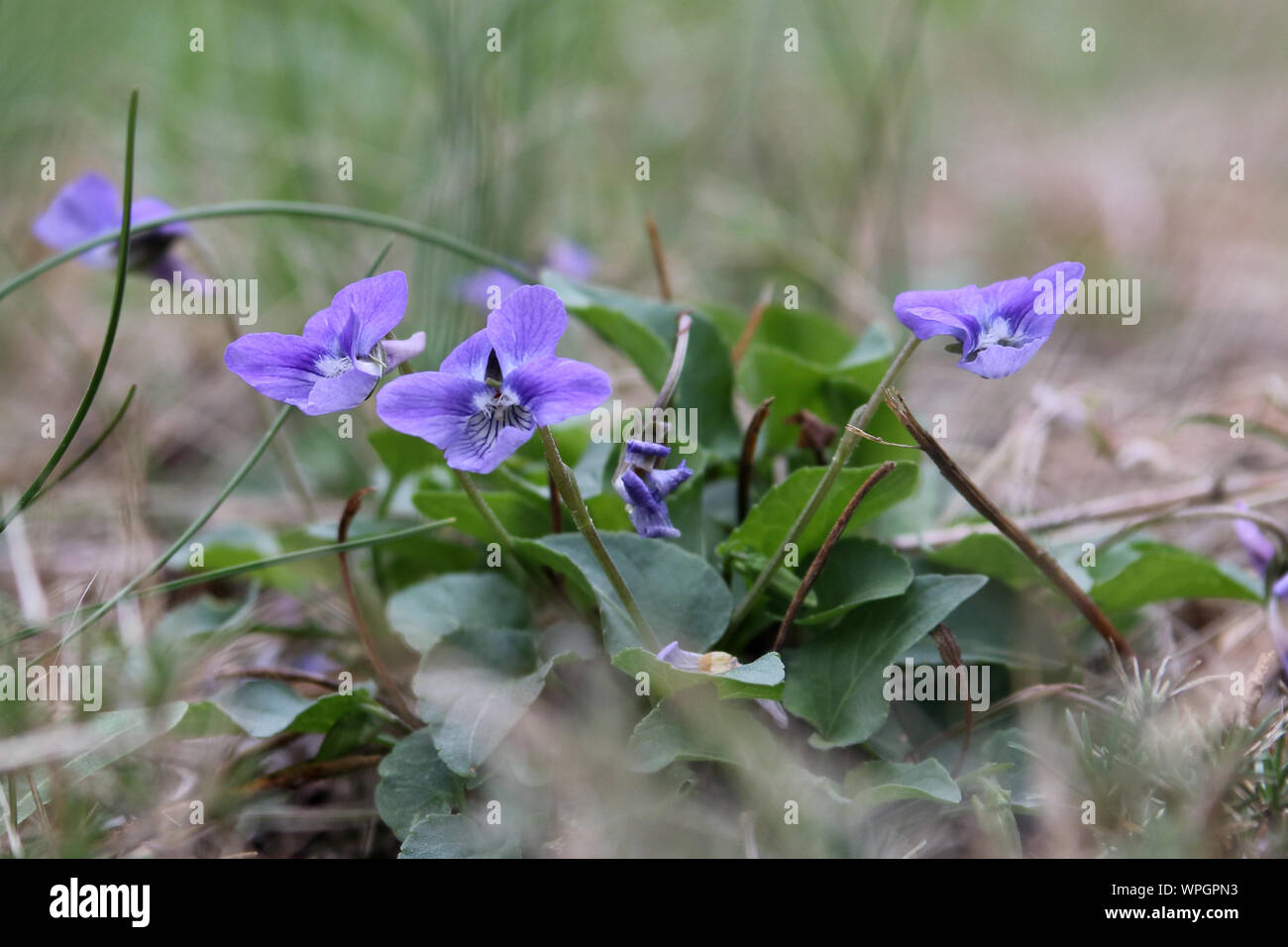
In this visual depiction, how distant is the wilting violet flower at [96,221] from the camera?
59.6 inches

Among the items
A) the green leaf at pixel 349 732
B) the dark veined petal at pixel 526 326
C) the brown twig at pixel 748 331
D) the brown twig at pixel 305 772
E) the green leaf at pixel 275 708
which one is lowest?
the brown twig at pixel 305 772

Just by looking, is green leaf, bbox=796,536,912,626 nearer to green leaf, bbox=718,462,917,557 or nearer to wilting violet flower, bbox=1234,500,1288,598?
green leaf, bbox=718,462,917,557

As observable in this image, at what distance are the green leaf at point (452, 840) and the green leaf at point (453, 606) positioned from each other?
0.78 ft

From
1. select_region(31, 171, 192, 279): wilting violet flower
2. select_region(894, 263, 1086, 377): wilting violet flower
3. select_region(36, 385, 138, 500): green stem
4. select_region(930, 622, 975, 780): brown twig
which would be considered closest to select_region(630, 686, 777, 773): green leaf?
select_region(930, 622, 975, 780): brown twig

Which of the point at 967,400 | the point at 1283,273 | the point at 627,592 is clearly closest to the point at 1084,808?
the point at 627,592

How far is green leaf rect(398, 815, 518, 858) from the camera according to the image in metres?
1.04

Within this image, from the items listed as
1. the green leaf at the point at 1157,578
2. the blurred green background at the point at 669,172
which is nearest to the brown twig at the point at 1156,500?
the blurred green background at the point at 669,172

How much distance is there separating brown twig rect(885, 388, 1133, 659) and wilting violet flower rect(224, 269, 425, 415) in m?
0.51

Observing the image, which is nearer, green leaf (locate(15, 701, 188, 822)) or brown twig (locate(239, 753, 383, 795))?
green leaf (locate(15, 701, 188, 822))

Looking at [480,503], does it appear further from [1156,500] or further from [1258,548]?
[1156,500]

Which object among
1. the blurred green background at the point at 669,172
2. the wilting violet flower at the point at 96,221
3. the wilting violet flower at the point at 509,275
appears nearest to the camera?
the wilting violet flower at the point at 96,221

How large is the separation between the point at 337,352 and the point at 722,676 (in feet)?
1.64

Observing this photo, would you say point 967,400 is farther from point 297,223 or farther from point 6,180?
point 6,180

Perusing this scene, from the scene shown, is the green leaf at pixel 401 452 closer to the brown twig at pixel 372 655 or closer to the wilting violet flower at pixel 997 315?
the brown twig at pixel 372 655
